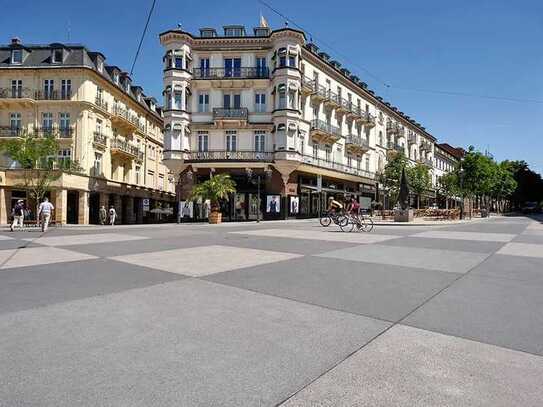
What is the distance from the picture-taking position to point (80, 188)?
33.7 m

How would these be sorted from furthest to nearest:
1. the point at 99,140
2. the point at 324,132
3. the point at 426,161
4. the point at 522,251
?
the point at 426,161 → the point at 324,132 → the point at 99,140 → the point at 522,251

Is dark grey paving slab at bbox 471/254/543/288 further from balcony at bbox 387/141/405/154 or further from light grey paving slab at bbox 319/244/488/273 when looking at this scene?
balcony at bbox 387/141/405/154

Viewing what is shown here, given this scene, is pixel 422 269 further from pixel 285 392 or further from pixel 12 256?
pixel 12 256

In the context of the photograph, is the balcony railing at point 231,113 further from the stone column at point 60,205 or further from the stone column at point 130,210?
the stone column at point 130,210

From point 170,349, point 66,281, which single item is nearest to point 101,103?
point 66,281

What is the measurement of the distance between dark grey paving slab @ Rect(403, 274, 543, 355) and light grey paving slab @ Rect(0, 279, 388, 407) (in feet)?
2.42

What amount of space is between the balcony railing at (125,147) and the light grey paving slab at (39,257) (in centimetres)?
3066

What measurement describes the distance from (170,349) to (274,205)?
31.5m

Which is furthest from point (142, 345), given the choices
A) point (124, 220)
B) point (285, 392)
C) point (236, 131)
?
point (124, 220)

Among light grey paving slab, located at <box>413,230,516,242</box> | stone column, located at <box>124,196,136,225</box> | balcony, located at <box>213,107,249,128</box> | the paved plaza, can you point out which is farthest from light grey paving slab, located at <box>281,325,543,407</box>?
stone column, located at <box>124,196,136,225</box>

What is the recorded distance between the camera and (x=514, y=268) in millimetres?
7895

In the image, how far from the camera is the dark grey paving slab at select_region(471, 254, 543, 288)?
691 centimetres

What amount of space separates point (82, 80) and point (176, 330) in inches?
1430

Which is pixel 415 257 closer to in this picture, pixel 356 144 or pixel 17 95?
pixel 356 144
